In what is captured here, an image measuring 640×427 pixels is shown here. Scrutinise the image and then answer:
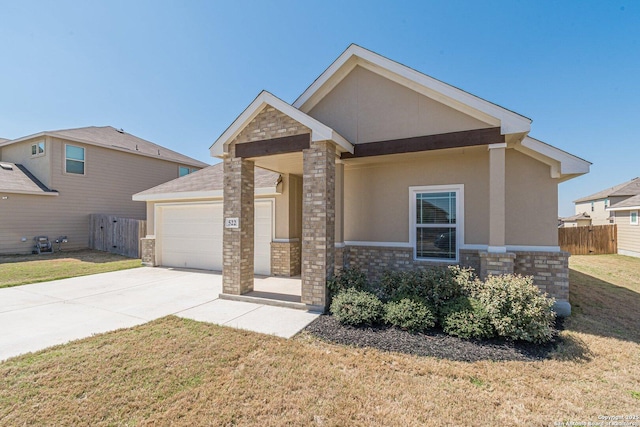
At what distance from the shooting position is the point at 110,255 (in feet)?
47.2

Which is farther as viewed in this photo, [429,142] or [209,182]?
[209,182]

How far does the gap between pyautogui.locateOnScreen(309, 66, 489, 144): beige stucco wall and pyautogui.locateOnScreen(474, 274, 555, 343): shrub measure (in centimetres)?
332

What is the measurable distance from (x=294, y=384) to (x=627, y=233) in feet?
72.2

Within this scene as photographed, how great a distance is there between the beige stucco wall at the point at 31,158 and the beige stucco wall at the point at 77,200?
210 mm

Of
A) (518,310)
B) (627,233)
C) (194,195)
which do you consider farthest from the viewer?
(627,233)

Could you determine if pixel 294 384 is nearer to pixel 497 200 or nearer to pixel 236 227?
pixel 236 227

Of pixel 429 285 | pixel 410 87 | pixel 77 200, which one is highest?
pixel 410 87

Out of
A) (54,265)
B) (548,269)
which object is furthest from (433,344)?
(54,265)

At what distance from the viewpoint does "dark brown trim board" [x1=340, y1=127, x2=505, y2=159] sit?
5.68 metres

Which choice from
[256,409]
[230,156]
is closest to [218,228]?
[230,156]

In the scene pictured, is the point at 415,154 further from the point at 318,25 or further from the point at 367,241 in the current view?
the point at 318,25

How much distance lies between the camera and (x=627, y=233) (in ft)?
52.3

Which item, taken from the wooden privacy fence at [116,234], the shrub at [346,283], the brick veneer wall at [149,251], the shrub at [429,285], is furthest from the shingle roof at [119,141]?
the shrub at [429,285]

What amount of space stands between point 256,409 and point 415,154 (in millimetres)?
5684
